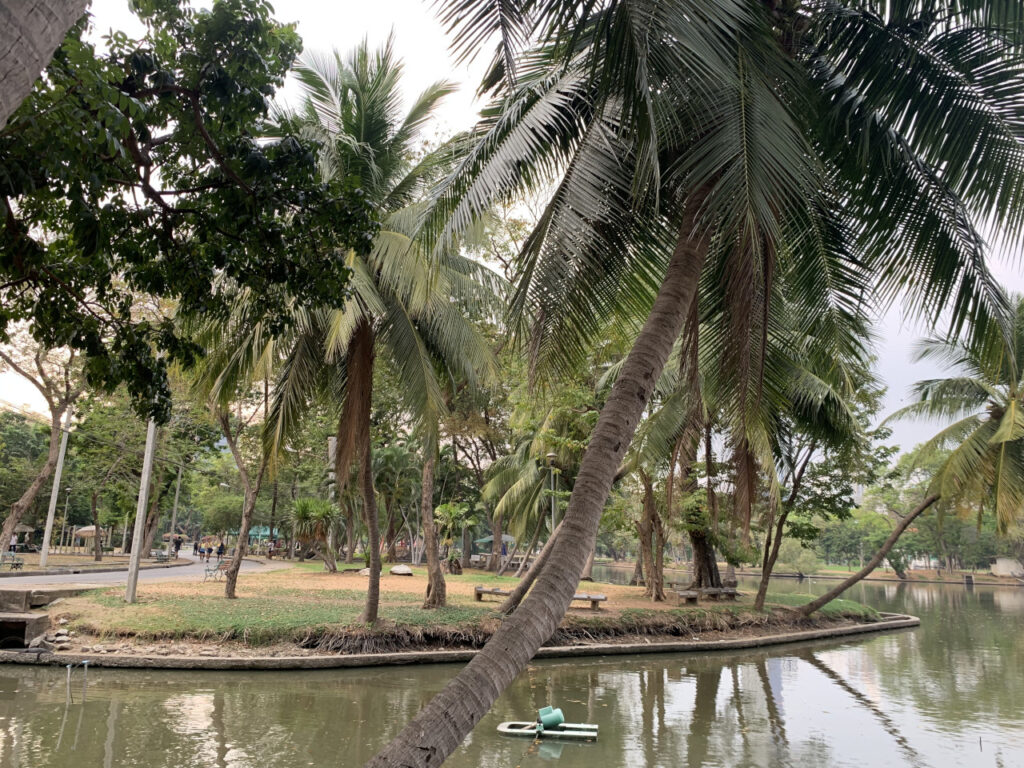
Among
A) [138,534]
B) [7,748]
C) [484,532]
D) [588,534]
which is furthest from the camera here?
[484,532]

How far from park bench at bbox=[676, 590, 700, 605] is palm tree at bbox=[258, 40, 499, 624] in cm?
987

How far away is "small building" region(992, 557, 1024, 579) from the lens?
196 ft

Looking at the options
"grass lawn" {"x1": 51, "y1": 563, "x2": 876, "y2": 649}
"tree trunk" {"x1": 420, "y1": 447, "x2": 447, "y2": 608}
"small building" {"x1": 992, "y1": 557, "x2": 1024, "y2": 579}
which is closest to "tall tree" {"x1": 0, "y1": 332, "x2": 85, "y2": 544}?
A: "grass lawn" {"x1": 51, "y1": 563, "x2": 876, "y2": 649}

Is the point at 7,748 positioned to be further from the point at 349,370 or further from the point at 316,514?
the point at 316,514

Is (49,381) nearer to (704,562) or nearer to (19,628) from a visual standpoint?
(19,628)

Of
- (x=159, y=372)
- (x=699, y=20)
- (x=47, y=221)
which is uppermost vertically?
(x=699, y=20)

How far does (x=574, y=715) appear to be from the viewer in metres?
9.83

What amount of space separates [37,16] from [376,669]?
11.9m

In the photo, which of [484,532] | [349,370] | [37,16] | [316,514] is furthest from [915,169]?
[484,532]

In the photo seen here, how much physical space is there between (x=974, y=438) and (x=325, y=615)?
56.0 ft

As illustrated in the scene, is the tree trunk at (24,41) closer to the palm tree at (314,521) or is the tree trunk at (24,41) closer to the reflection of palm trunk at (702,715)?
the reflection of palm trunk at (702,715)

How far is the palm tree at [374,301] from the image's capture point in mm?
11391

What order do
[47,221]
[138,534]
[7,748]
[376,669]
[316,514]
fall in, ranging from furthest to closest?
[316,514] → [138,534] → [376,669] → [7,748] → [47,221]

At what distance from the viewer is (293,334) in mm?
12422
